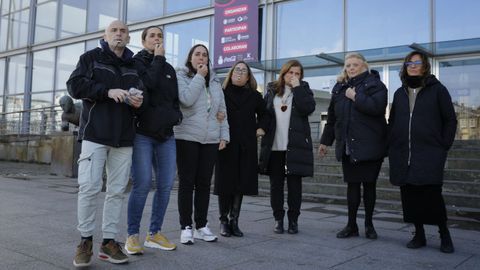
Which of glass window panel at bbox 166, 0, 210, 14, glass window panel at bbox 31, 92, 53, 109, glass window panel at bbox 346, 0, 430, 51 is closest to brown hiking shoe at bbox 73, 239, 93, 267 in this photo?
glass window panel at bbox 346, 0, 430, 51

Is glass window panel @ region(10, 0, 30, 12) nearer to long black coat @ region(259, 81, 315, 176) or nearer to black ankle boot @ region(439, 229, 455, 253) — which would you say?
long black coat @ region(259, 81, 315, 176)

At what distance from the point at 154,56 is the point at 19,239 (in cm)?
202

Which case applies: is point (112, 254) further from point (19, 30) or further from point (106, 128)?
point (19, 30)

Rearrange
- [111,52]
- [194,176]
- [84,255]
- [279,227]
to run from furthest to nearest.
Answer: [279,227]
[194,176]
[111,52]
[84,255]

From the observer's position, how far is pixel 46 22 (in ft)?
71.2

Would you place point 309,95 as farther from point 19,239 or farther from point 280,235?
point 19,239

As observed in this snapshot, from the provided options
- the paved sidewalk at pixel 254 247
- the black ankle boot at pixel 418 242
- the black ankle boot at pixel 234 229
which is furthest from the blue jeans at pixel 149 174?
the black ankle boot at pixel 418 242

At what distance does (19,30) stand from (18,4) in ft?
4.31

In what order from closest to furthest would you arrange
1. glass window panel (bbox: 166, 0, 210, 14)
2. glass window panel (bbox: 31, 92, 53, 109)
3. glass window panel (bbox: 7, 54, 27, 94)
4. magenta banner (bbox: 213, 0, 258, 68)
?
magenta banner (bbox: 213, 0, 258, 68), glass window panel (bbox: 166, 0, 210, 14), glass window panel (bbox: 31, 92, 53, 109), glass window panel (bbox: 7, 54, 27, 94)

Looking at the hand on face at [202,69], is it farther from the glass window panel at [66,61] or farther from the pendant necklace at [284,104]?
the glass window panel at [66,61]

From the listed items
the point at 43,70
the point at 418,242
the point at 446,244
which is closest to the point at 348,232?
the point at 418,242

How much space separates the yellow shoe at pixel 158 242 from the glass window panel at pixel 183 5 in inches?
524

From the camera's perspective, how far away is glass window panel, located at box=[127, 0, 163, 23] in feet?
57.8

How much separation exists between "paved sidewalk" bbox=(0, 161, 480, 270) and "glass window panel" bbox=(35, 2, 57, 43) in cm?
1715
